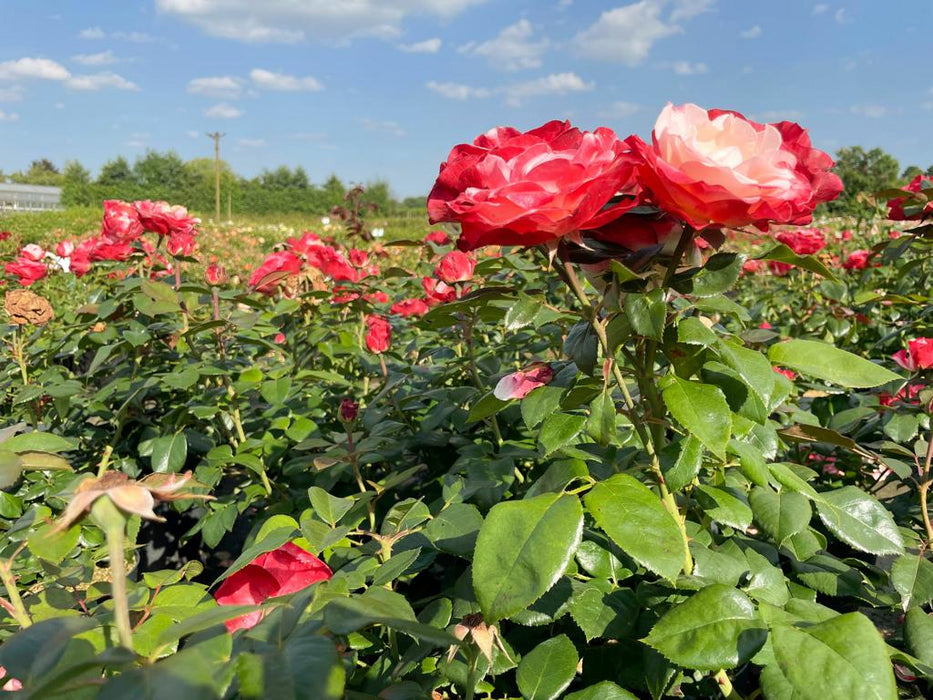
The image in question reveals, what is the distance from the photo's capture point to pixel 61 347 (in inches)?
70.6

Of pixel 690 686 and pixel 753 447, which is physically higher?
pixel 753 447

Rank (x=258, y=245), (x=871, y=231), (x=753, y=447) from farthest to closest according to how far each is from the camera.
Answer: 1. (x=258, y=245)
2. (x=871, y=231)
3. (x=753, y=447)

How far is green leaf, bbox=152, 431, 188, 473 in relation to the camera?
1.40 metres

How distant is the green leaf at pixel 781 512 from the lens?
74 centimetres

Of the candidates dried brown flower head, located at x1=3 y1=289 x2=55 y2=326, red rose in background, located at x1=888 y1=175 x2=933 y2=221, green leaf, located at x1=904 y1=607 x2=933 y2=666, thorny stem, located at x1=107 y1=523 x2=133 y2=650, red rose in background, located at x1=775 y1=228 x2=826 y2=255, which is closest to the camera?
thorny stem, located at x1=107 y1=523 x2=133 y2=650

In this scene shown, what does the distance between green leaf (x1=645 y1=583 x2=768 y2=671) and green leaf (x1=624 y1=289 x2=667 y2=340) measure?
0.77 ft

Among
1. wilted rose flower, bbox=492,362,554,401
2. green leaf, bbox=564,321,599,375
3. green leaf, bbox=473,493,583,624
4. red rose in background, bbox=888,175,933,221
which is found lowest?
green leaf, bbox=473,493,583,624

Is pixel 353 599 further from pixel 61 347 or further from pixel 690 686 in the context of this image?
pixel 61 347

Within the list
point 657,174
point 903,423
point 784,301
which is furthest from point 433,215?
point 784,301

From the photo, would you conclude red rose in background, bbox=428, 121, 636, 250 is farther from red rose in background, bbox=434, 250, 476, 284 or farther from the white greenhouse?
the white greenhouse

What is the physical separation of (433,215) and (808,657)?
0.50 meters

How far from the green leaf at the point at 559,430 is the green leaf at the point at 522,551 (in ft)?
0.29

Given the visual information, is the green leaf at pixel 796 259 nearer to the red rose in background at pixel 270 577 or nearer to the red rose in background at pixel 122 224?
the red rose in background at pixel 270 577

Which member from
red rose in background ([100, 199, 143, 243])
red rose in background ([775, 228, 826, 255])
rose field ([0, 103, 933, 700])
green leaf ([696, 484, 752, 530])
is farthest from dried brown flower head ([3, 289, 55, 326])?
red rose in background ([775, 228, 826, 255])
